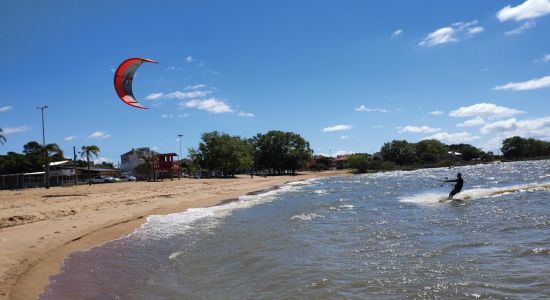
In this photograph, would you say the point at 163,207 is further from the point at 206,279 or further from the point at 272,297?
the point at 272,297

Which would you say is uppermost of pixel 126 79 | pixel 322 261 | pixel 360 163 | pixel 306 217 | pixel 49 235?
pixel 126 79

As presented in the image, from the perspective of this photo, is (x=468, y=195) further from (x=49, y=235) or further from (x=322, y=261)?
(x=49, y=235)

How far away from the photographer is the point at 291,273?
970cm

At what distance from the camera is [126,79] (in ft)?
46.7

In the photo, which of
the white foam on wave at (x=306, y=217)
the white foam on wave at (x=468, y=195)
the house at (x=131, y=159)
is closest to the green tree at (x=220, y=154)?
the house at (x=131, y=159)

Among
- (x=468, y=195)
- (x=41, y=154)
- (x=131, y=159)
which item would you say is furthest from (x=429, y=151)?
(x=468, y=195)

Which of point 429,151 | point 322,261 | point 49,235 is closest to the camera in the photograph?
point 322,261

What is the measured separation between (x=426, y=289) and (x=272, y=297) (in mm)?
2807

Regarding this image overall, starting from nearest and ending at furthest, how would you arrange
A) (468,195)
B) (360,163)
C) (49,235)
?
(49,235), (468,195), (360,163)

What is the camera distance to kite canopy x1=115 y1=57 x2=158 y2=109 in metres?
13.5

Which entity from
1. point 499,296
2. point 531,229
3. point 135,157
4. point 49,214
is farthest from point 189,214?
point 135,157

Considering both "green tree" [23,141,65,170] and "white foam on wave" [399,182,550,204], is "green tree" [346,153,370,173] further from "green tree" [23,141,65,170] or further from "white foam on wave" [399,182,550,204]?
"white foam on wave" [399,182,550,204]

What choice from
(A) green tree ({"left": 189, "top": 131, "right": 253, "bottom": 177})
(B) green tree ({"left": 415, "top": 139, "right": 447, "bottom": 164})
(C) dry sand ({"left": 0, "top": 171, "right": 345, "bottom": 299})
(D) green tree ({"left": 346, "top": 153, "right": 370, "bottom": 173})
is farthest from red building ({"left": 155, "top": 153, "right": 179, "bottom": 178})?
(B) green tree ({"left": 415, "top": 139, "right": 447, "bottom": 164})

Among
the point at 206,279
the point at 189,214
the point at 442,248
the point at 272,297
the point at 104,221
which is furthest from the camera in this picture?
the point at 189,214
